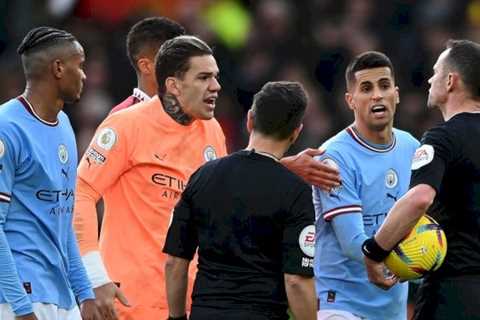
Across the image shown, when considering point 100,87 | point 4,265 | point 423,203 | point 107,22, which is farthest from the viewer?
point 107,22

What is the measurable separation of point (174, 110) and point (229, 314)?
1604 millimetres

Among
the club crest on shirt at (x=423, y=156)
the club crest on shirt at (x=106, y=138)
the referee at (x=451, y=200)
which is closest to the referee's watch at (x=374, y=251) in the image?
the referee at (x=451, y=200)

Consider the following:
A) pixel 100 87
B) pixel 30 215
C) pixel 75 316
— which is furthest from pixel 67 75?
pixel 100 87

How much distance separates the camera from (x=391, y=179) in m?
7.61

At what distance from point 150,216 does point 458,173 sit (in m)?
1.68

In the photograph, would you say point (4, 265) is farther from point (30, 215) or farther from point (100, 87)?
point (100, 87)

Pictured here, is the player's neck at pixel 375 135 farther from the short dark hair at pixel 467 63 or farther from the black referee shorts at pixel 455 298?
the black referee shorts at pixel 455 298

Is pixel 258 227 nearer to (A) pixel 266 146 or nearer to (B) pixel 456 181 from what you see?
(A) pixel 266 146

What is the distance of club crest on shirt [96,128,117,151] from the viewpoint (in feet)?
23.8

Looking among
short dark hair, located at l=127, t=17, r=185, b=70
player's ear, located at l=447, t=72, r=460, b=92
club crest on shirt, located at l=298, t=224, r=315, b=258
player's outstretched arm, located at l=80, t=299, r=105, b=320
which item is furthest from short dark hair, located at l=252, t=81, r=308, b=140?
short dark hair, located at l=127, t=17, r=185, b=70

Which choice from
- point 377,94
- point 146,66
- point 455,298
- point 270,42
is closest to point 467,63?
point 377,94

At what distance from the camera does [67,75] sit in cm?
664

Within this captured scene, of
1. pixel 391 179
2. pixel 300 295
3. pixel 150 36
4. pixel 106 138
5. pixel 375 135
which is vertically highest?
pixel 150 36

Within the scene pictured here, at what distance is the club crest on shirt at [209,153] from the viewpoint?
7438 millimetres
